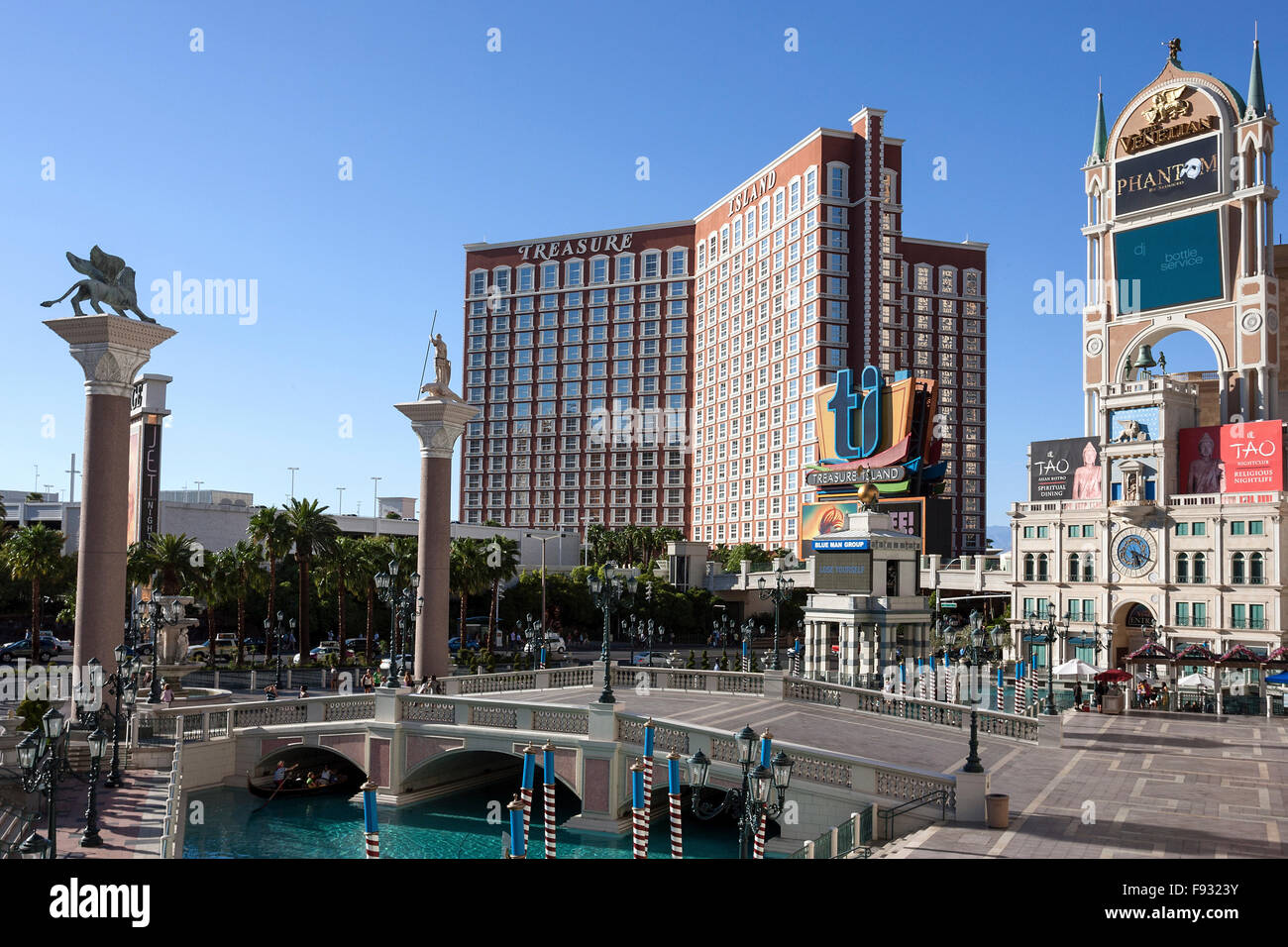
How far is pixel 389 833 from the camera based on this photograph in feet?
105

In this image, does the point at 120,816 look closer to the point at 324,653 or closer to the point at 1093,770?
the point at 1093,770

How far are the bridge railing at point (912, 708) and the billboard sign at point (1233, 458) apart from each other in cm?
4470

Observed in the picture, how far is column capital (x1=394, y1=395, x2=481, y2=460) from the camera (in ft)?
155

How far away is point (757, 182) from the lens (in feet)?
431

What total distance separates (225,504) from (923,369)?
87.1 metres

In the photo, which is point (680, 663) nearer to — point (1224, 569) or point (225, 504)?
point (1224, 569)

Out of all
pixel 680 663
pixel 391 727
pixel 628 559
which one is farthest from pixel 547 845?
pixel 628 559

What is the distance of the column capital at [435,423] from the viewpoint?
47.4 meters

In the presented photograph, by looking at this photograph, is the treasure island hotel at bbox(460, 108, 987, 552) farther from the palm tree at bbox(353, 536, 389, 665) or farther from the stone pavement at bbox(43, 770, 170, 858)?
the stone pavement at bbox(43, 770, 170, 858)

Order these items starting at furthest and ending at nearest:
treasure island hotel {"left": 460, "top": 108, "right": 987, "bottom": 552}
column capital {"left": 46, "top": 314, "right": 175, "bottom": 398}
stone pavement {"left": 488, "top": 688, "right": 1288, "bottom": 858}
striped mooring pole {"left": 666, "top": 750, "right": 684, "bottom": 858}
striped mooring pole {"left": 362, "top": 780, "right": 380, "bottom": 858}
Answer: treasure island hotel {"left": 460, "top": 108, "right": 987, "bottom": 552}, column capital {"left": 46, "top": 314, "right": 175, "bottom": 398}, striped mooring pole {"left": 666, "top": 750, "right": 684, "bottom": 858}, stone pavement {"left": 488, "top": 688, "right": 1288, "bottom": 858}, striped mooring pole {"left": 362, "top": 780, "right": 380, "bottom": 858}

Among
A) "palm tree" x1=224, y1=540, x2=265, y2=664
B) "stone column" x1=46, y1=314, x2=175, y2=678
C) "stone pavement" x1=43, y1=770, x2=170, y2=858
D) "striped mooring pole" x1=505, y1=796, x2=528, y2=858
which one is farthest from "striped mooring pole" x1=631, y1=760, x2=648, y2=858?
"palm tree" x1=224, y1=540, x2=265, y2=664

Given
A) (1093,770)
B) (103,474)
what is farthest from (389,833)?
(1093,770)

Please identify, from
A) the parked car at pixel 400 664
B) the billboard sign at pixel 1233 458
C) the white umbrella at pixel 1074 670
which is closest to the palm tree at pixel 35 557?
the parked car at pixel 400 664

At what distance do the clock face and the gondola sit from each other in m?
57.0
